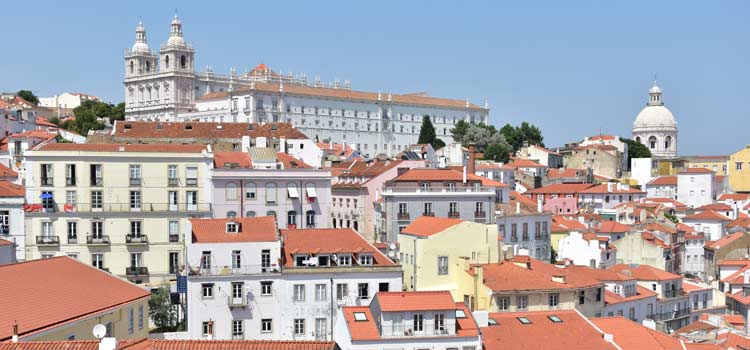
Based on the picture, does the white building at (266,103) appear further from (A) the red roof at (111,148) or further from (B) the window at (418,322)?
(B) the window at (418,322)

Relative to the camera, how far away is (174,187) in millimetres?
58281

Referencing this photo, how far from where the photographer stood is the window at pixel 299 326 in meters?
44.5

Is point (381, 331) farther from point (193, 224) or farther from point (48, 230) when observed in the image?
point (48, 230)

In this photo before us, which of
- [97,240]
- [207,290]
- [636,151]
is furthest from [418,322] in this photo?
[636,151]

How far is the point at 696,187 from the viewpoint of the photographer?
Answer: 414 ft

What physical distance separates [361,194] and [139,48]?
435 feet

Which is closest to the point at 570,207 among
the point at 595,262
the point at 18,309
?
the point at 595,262

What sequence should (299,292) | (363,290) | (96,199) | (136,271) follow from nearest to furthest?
(299,292), (363,290), (136,271), (96,199)

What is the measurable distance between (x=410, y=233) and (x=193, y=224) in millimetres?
12326

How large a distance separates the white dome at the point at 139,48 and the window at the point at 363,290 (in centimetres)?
15577

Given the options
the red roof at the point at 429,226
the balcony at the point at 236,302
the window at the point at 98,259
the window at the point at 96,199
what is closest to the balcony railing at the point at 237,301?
the balcony at the point at 236,302

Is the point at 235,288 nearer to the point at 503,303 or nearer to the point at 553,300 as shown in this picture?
the point at 503,303

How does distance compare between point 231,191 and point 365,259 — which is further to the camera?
Answer: point 231,191

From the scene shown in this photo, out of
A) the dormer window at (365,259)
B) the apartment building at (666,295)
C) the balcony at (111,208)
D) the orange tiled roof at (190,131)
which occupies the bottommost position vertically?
the apartment building at (666,295)
